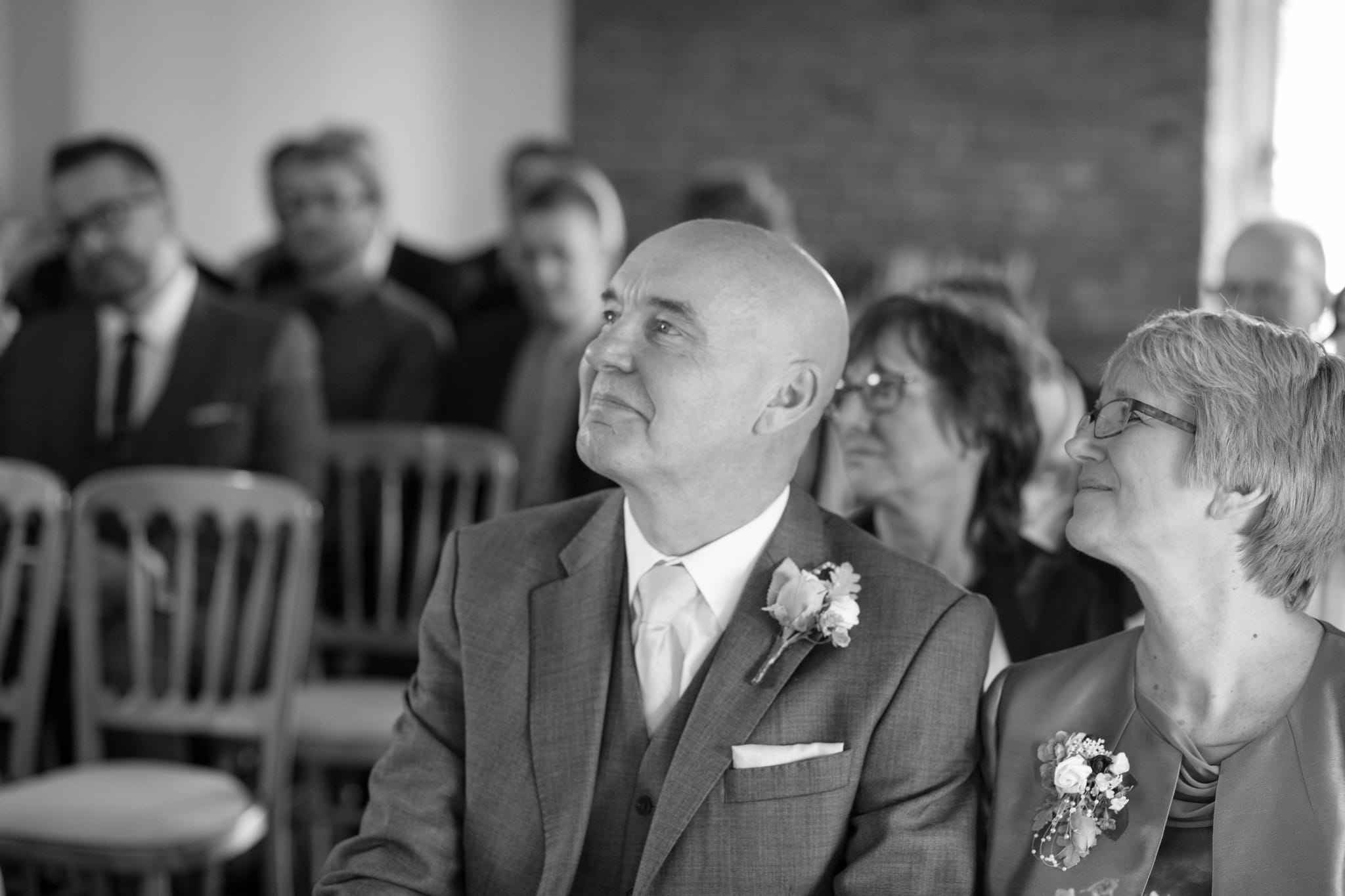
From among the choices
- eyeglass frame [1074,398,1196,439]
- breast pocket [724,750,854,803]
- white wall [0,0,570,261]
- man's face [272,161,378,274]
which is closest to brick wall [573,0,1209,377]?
white wall [0,0,570,261]

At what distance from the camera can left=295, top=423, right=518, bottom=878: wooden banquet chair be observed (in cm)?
370

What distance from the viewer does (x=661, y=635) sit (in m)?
1.91

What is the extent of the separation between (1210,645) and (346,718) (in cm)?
223

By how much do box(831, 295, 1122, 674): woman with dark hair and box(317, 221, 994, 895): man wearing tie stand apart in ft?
1.60

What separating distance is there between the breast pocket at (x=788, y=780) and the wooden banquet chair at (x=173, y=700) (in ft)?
4.68

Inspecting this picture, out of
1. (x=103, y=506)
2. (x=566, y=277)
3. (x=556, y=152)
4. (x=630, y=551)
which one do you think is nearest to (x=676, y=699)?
(x=630, y=551)

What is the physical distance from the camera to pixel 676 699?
73.4 inches

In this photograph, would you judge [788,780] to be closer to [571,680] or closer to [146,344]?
[571,680]

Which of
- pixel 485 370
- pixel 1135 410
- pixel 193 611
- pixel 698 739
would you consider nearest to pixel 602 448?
pixel 698 739

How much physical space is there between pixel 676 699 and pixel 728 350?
0.43 m

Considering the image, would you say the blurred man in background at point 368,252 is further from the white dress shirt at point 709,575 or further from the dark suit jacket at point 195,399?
the white dress shirt at point 709,575

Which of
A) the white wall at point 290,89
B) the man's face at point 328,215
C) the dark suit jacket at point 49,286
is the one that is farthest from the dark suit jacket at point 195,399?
the white wall at point 290,89

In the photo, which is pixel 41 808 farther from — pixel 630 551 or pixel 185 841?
pixel 630 551

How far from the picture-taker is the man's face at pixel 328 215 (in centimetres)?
482
